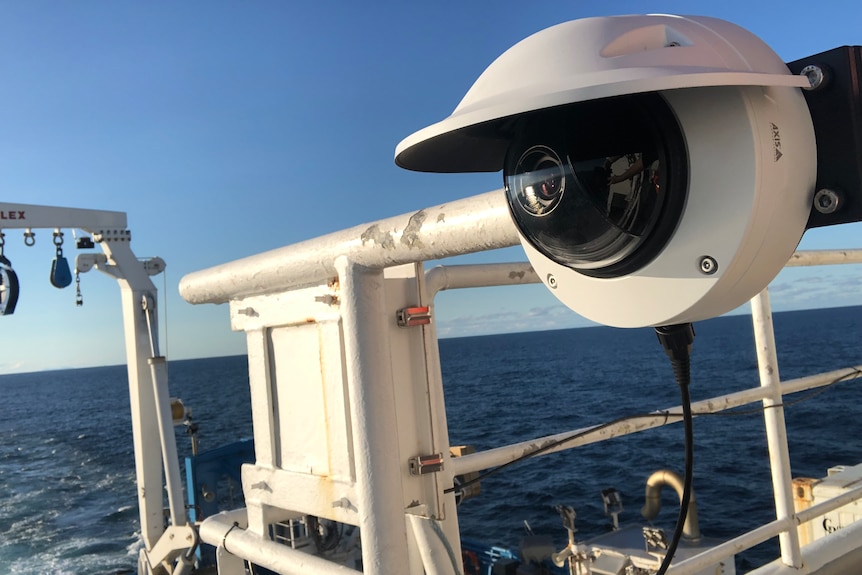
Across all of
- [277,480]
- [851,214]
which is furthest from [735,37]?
[277,480]

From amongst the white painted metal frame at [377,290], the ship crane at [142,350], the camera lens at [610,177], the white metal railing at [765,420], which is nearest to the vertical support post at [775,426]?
the white metal railing at [765,420]

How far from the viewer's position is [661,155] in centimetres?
64

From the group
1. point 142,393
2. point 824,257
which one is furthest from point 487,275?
point 142,393

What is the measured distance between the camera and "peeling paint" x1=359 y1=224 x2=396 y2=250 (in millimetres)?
914

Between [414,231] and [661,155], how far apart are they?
1.12 ft

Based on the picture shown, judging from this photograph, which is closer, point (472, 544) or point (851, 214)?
point (851, 214)

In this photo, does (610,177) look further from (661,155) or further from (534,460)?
(534,460)

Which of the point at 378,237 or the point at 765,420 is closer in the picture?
the point at 378,237

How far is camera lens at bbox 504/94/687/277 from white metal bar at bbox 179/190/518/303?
0.11 m

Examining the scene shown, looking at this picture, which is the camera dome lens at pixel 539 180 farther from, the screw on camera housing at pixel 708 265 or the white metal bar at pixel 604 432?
the white metal bar at pixel 604 432

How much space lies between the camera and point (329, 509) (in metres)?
1.12

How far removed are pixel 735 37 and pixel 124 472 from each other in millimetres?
30157

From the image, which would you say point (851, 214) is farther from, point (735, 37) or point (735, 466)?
point (735, 466)

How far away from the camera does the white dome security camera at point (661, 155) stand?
607 mm
